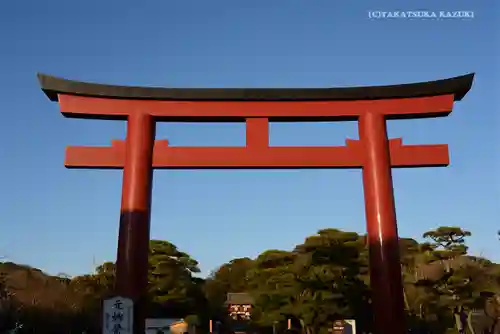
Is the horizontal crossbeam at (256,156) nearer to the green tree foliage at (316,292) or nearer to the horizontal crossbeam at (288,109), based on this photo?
the horizontal crossbeam at (288,109)

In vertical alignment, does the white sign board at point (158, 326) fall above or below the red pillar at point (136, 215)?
below

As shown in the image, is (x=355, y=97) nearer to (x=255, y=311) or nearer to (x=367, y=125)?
(x=367, y=125)

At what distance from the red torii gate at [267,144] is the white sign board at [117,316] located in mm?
953

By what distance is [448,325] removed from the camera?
2412 centimetres

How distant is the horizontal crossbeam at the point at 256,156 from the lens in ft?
28.1

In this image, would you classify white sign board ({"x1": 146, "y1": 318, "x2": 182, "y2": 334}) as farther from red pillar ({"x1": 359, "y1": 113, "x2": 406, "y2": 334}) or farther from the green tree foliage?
the green tree foliage

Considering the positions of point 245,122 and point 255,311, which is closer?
point 245,122

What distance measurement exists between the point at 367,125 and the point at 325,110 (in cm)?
75

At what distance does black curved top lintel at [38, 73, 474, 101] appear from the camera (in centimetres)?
868

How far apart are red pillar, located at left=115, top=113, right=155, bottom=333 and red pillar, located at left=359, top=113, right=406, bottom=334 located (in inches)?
139

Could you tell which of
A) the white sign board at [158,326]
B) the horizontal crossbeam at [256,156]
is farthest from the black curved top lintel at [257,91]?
the white sign board at [158,326]

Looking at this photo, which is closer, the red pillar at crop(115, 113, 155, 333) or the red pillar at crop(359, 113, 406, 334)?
the red pillar at crop(115, 113, 155, 333)

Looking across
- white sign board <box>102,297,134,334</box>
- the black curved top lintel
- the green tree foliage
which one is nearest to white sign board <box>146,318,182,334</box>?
white sign board <box>102,297,134,334</box>

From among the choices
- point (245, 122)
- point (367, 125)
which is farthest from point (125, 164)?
point (367, 125)
